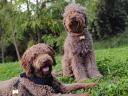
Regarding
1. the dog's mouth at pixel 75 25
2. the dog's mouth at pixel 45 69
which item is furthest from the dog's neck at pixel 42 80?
the dog's mouth at pixel 75 25

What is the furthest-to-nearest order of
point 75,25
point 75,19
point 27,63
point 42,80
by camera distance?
point 75,25
point 75,19
point 42,80
point 27,63

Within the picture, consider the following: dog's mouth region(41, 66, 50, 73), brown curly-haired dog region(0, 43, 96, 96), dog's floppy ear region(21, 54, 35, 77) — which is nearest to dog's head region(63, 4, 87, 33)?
brown curly-haired dog region(0, 43, 96, 96)

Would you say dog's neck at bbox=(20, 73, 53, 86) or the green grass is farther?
the green grass

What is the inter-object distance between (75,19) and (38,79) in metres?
2.12

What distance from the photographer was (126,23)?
26594 mm

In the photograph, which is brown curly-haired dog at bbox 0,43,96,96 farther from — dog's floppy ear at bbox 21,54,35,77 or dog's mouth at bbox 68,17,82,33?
dog's mouth at bbox 68,17,82,33

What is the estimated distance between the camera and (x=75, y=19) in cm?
870

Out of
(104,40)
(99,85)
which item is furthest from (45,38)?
(99,85)

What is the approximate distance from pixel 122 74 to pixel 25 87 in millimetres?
2851

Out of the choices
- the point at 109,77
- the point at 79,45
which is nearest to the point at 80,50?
the point at 79,45

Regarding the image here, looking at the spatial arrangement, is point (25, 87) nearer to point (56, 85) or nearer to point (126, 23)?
point (56, 85)

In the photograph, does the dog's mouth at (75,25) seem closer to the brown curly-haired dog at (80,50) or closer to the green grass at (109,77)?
the brown curly-haired dog at (80,50)

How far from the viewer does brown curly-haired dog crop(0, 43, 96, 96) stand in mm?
6587

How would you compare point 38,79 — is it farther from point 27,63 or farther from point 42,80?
point 27,63
